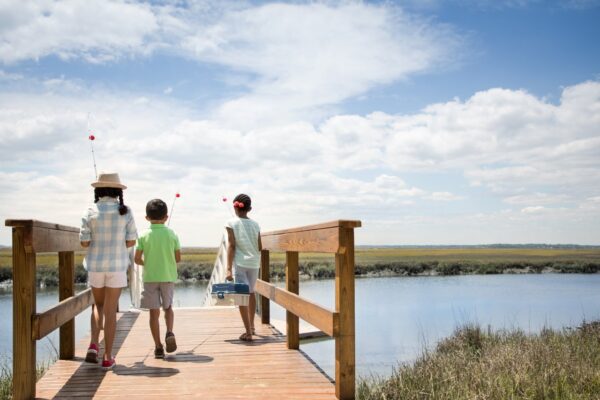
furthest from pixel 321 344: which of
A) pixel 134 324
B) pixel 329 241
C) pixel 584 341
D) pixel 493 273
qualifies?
pixel 493 273

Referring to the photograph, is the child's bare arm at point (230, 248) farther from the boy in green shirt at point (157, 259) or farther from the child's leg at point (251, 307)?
the boy in green shirt at point (157, 259)

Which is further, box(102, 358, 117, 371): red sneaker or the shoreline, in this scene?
the shoreline

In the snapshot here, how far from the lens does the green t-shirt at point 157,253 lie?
555 cm

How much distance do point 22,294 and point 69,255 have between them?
1679 millimetres

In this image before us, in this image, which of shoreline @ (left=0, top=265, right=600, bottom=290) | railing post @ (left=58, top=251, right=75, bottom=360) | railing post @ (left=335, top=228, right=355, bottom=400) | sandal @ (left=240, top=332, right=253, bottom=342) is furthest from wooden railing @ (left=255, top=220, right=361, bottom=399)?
shoreline @ (left=0, top=265, right=600, bottom=290)

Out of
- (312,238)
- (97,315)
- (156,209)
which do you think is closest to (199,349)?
(97,315)

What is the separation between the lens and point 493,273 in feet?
164

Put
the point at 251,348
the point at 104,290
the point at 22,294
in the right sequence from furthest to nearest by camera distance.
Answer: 1. the point at 251,348
2. the point at 104,290
3. the point at 22,294

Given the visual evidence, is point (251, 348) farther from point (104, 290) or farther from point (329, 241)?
point (329, 241)

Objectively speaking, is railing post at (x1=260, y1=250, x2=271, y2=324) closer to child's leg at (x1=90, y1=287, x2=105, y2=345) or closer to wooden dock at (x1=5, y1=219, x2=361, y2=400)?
wooden dock at (x1=5, y1=219, x2=361, y2=400)

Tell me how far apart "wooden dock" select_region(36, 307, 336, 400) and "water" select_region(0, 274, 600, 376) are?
176 centimetres

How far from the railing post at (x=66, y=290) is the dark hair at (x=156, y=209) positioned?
0.79 metres

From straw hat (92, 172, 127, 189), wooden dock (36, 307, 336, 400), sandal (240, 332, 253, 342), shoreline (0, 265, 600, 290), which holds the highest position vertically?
straw hat (92, 172, 127, 189)

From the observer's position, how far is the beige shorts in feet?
18.3
